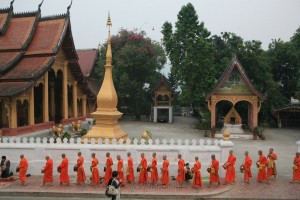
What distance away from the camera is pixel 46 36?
2223 cm

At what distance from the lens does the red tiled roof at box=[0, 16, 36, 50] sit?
21.1 metres

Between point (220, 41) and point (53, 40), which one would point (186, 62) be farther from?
point (53, 40)

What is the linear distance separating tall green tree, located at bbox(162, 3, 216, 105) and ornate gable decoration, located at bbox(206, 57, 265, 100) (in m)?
6.96

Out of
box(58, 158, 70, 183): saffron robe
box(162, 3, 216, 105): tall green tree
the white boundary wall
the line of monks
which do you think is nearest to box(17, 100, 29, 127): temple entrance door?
the white boundary wall

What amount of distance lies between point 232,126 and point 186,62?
32.7 feet

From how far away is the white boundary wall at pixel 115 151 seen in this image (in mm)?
11914

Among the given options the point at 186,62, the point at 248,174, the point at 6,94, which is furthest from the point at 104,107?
the point at 186,62

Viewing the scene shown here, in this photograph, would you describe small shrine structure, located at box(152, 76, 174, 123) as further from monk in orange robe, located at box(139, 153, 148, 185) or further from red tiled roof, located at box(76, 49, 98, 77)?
monk in orange robe, located at box(139, 153, 148, 185)

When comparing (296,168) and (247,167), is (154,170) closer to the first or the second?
(247,167)

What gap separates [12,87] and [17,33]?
5.57 m

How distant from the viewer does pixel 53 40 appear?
71.7 feet

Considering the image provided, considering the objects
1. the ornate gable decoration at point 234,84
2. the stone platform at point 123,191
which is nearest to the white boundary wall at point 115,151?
the stone platform at point 123,191

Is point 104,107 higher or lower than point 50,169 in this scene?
higher

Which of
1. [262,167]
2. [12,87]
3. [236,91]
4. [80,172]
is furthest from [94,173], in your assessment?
[236,91]
